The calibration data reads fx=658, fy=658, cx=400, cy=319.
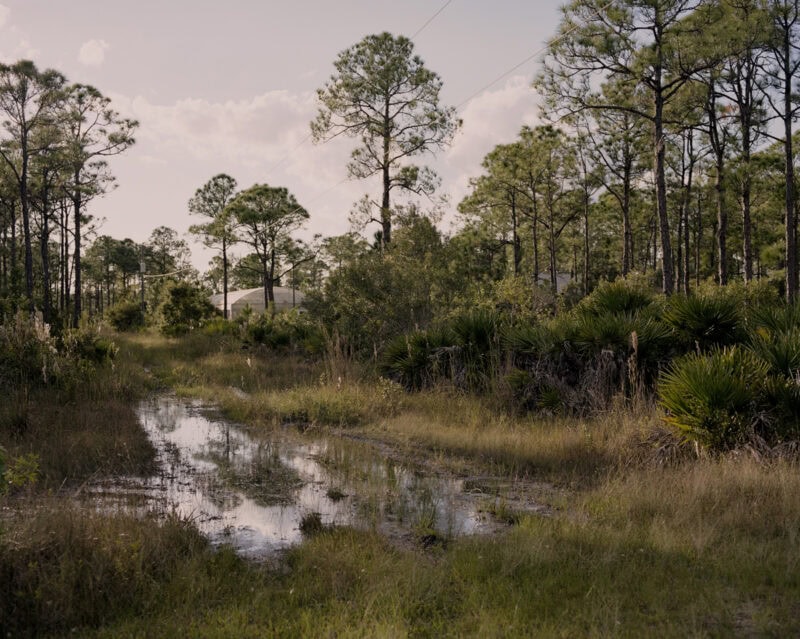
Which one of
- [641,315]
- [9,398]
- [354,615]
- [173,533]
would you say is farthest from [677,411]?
[9,398]

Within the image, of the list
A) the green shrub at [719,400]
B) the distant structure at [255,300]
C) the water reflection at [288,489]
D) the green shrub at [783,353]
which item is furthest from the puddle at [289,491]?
the distant structure at [255,300]

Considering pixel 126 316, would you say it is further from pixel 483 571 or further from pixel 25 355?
pixel 483 571

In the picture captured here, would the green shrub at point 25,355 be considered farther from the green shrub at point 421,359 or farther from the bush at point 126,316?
the bush at point 126,316

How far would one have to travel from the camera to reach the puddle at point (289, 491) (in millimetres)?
6059

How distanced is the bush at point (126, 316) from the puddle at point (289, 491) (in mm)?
34102

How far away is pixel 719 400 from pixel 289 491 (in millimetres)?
5029

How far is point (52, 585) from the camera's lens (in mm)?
4109

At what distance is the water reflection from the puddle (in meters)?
0.01

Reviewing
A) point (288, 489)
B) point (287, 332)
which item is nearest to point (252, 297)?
point (287, 332)

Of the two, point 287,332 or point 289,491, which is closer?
point 289,491

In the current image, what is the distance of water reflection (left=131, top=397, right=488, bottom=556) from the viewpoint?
6.09 meters

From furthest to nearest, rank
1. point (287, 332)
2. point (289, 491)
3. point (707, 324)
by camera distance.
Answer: point (287, 332), point (707, 324), point (289, 491)

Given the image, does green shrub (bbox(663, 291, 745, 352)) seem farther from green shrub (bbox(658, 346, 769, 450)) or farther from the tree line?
the tree line

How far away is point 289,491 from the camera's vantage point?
295 inches
